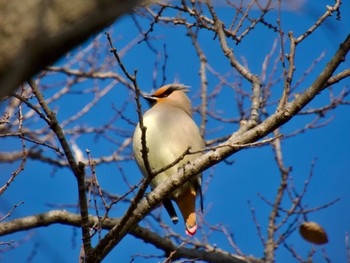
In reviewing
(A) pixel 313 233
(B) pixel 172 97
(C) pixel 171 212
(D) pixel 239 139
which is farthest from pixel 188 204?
(D) pixel 239 139

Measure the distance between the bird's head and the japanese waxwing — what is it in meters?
0.25

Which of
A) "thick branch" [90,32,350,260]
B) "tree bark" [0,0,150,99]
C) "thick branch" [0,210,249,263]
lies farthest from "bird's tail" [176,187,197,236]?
"tree bark" [0,0,150,99]

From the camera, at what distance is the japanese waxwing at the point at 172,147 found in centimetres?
470

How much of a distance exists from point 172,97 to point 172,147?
956 millimetres

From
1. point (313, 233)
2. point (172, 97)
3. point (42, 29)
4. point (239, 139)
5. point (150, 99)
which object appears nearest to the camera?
point (42, 29)

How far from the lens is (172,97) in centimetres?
574

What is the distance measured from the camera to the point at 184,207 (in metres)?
4.69

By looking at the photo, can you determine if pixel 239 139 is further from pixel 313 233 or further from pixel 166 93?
pixel 166 93

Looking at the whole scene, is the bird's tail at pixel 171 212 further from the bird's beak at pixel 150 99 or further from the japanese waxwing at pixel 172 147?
the bird's beak at pixel 150 99

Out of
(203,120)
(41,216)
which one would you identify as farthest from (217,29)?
(203,120)

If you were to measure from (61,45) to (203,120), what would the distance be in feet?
17.2

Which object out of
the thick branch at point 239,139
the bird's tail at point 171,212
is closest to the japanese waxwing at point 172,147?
the bird's tail at point 171,212

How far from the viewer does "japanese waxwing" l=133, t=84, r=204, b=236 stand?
15.4ft

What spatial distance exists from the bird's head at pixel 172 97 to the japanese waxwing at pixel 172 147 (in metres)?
0.25
